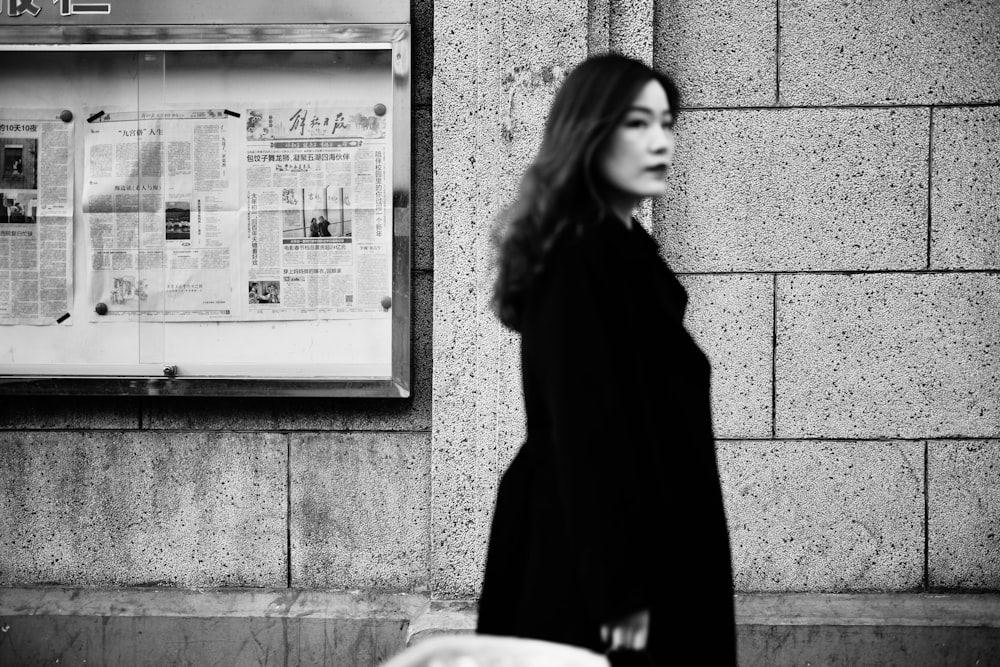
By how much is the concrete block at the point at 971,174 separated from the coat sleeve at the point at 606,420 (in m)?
2.63

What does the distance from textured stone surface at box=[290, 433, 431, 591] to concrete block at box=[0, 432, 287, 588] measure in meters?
0.10

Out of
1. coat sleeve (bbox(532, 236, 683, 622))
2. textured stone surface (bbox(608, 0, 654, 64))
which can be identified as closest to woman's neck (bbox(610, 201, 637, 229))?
coat sleeve (bbox(532, 236, 683, 622))

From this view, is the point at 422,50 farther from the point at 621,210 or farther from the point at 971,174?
the point at 971,174

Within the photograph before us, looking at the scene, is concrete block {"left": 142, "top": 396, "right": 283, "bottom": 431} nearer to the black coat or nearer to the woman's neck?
the black coat

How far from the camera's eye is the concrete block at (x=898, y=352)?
416 centimetres

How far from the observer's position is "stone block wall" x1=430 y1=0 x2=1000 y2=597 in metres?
4.14

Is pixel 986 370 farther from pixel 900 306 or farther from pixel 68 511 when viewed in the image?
pixel 68 511

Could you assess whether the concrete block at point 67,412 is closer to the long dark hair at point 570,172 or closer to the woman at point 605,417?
the woman at point 605,417

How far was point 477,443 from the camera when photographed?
3918 millimetres

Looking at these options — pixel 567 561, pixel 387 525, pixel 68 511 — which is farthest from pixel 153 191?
pixel 567 561

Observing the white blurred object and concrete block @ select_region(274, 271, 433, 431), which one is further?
concrete block @ select_region(274, 271, 433, 431)

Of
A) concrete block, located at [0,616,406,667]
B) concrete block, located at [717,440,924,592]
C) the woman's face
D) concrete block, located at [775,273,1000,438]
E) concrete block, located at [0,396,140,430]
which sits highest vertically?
the woman's face

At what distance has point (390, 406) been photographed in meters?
4.27

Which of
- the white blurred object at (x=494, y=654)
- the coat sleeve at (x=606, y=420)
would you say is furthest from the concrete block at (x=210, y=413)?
the white blurred object at (x=494, y=654)
